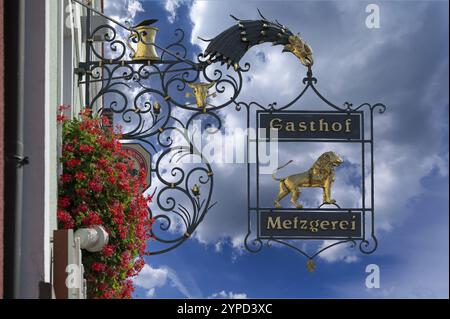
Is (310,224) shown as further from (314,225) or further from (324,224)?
(324,224)

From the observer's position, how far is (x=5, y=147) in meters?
7.02

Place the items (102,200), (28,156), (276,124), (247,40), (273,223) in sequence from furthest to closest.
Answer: (247,40) → (276,124) → (273,223) → (102,200) → (28,156)

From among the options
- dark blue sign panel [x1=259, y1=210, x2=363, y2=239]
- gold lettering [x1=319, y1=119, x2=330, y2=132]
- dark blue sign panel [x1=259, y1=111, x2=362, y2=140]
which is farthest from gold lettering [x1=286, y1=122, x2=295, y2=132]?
dark blue sign panel [x1=259, y1=210, x2=363, y2=239]

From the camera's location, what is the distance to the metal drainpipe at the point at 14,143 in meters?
6.95

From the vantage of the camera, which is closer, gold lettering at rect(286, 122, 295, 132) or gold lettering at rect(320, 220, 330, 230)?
gold lettering at rect(320, 220, 330, 230)

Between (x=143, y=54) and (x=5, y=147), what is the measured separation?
168 inches

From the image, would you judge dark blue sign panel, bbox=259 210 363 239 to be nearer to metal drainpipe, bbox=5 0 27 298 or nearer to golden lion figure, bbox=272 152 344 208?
golden lion figure, bbox=272 152 344 208

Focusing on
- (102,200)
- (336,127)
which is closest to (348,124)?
(336,127)

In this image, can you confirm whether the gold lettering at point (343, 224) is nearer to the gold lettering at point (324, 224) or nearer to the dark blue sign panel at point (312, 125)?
the gold lettering at point (324, 224)

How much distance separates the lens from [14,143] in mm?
7043

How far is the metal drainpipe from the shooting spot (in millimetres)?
6945

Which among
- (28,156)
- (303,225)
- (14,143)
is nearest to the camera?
(14,143)
